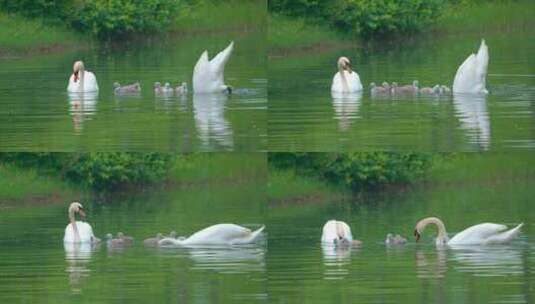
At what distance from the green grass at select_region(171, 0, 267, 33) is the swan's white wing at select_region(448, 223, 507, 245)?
6.57ft

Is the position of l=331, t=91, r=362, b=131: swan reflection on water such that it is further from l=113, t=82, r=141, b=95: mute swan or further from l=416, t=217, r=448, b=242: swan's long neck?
l=113, t=82, r=141, b=95: mute swan

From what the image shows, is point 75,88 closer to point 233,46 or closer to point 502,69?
point 233,46

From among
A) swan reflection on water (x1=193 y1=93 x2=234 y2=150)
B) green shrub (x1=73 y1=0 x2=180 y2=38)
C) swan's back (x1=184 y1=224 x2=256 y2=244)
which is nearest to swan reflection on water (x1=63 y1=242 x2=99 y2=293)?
swan's back (x1=184 y1=224 x2=256 y2=244)

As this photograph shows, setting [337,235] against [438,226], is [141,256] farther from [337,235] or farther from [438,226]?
[438,226]

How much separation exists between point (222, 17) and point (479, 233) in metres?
2.39

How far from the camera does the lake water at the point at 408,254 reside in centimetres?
1372

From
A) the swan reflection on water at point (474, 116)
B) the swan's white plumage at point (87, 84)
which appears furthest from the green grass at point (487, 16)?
the swan's white plumage at point (87, 84)

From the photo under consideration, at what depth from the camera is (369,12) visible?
52.5 ft

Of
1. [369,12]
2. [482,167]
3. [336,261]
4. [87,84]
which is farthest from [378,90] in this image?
[87,84]

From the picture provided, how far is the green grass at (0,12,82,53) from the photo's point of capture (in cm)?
1605

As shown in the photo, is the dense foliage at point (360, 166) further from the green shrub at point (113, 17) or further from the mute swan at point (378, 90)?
the green shrub at point (113, 17)

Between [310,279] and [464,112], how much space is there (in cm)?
184

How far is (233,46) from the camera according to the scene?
15734mm

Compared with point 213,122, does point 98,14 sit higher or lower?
higher
